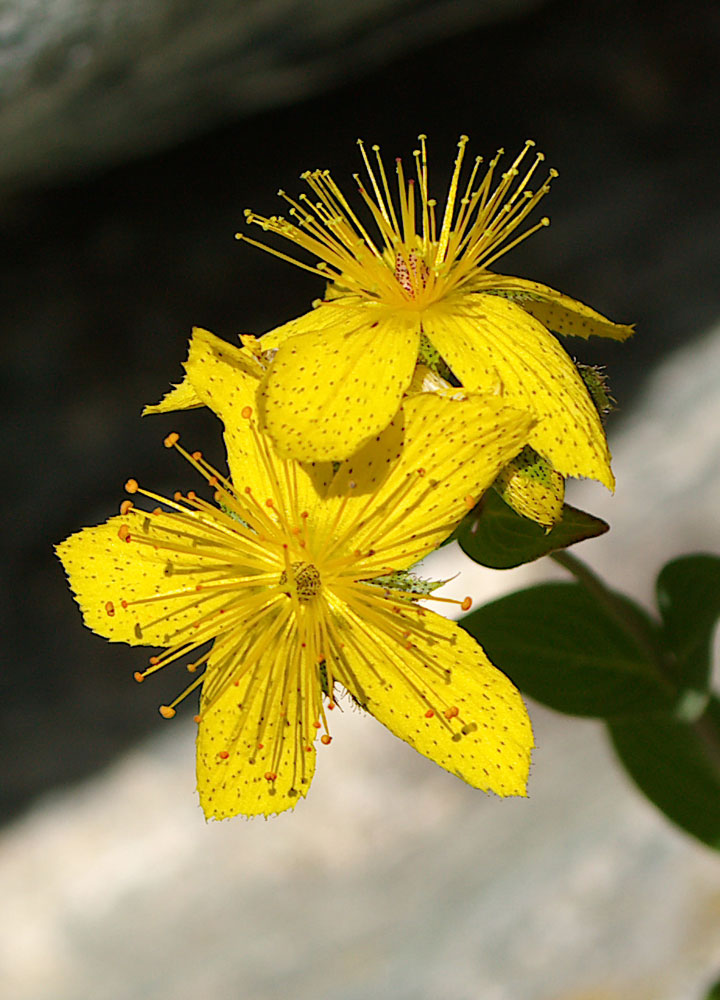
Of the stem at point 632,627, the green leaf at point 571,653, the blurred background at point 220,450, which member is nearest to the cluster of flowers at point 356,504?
the stem at point 632,627

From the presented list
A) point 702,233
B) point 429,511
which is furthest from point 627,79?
point 429,511

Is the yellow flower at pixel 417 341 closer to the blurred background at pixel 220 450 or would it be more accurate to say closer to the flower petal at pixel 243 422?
the flower petal at pixel 243 422

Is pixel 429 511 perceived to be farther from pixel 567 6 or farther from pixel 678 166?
pixel 567 6

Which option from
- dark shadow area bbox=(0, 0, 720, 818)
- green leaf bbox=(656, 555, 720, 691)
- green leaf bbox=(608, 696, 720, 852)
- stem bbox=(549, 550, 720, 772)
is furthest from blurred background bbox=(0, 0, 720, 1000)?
green leaf bbox=(656, 555, 720, 691)

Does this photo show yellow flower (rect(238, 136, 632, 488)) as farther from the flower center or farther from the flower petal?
the flower center

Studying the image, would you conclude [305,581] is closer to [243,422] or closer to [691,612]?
[243,422]
